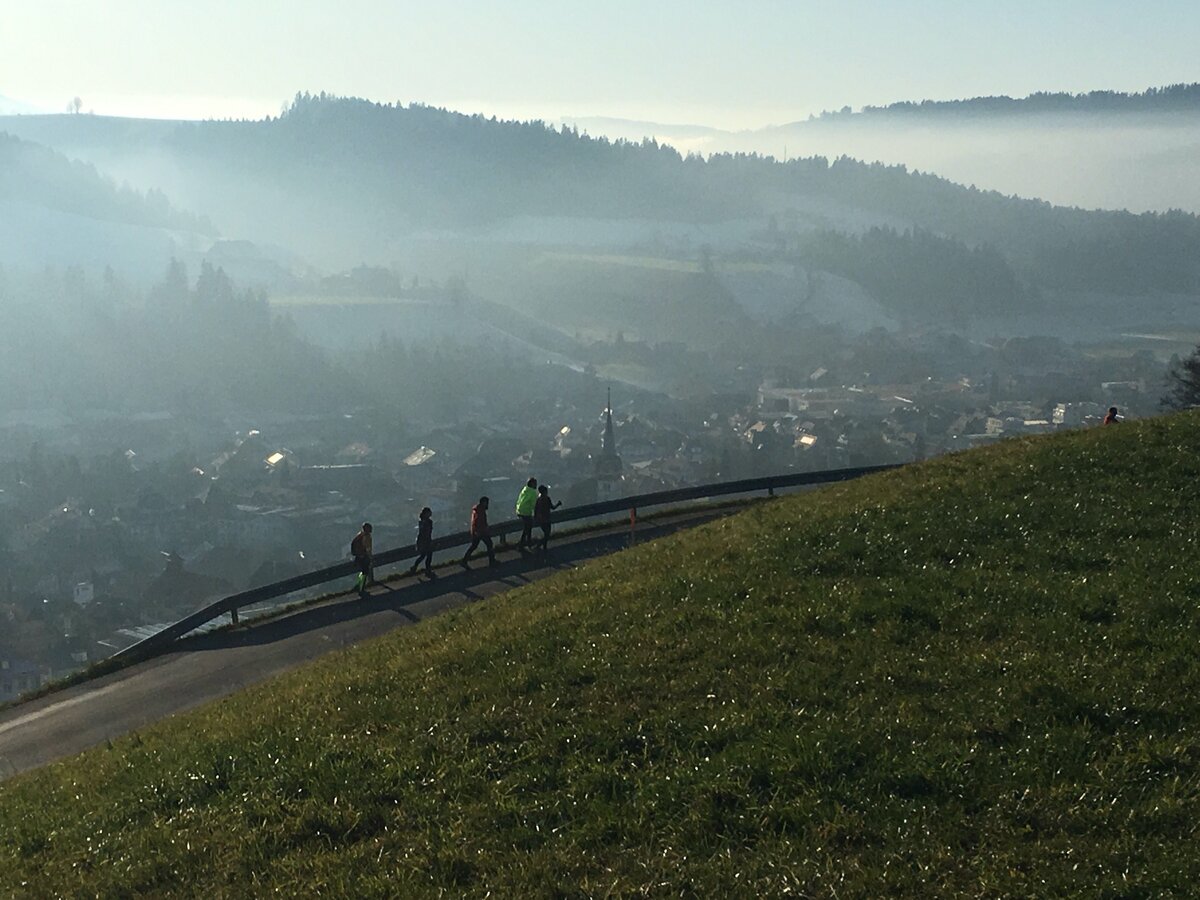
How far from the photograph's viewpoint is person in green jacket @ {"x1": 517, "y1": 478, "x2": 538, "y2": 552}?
→ 81.7 ft

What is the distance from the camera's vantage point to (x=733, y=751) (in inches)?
341

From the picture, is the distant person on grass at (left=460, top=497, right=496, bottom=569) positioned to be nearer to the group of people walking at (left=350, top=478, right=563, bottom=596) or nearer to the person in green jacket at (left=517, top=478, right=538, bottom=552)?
the group of people walking at (left=350, top=478, right=563, bottom=596)

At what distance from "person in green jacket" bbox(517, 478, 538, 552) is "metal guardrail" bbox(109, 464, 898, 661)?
1.14 ft

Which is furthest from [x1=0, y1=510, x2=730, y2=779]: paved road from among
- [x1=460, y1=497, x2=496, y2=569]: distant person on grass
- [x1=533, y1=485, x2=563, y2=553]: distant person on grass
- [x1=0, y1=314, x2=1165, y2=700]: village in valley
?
[x1=0, y1=314, x2=1165, y2=700]: village in valley

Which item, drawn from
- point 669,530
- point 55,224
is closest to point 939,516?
point 669,530

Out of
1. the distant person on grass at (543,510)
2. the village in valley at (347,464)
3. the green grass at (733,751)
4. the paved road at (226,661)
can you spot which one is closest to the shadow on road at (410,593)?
the paved road at (226,661)

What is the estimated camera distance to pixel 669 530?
1120 inches

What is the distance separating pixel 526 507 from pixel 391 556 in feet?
10.8

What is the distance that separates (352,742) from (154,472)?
74085 mm

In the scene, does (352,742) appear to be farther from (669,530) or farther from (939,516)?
(669,530)

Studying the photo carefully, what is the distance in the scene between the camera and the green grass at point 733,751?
7.25 m

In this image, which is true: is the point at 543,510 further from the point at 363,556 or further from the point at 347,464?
the point at 347,464

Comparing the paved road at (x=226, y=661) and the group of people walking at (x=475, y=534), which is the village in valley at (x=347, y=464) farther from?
the group of people walking at (x=475, y=534)

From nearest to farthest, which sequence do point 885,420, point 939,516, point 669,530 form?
1. point 939,516
2. point 669,530
3. point 885,420
